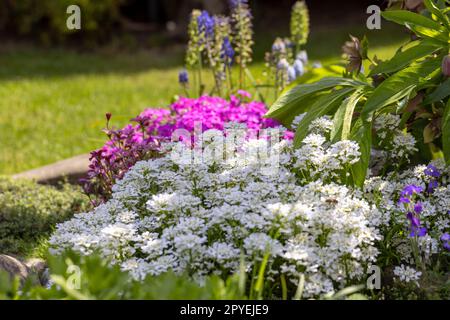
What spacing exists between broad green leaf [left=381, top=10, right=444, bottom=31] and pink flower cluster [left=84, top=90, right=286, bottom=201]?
0.95 m

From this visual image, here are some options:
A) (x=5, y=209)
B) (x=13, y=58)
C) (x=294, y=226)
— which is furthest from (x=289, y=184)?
(x=13, y=58)

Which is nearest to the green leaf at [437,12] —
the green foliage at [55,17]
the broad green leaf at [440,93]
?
the broad green leaf at [440,93]

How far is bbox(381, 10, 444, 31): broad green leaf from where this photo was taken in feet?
→ 9.70

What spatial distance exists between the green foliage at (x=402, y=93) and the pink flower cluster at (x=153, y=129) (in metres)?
0.42

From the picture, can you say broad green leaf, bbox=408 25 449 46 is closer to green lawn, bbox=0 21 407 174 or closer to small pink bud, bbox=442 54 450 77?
small pink bud, bbox=442 54 450 77

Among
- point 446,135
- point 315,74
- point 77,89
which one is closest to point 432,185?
point 446,135

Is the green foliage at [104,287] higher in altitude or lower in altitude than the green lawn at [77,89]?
lower

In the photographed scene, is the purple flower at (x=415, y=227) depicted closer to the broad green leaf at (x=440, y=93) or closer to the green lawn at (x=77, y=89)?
the broad green leaf at (x=440, y=93)

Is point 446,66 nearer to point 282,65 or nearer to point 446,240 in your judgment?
point 446,240

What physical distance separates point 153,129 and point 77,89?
3.47 meters

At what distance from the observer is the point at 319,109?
309 centimetres

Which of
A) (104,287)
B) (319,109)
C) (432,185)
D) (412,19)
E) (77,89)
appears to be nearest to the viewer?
(104,287)

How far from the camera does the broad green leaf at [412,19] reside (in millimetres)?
2957
